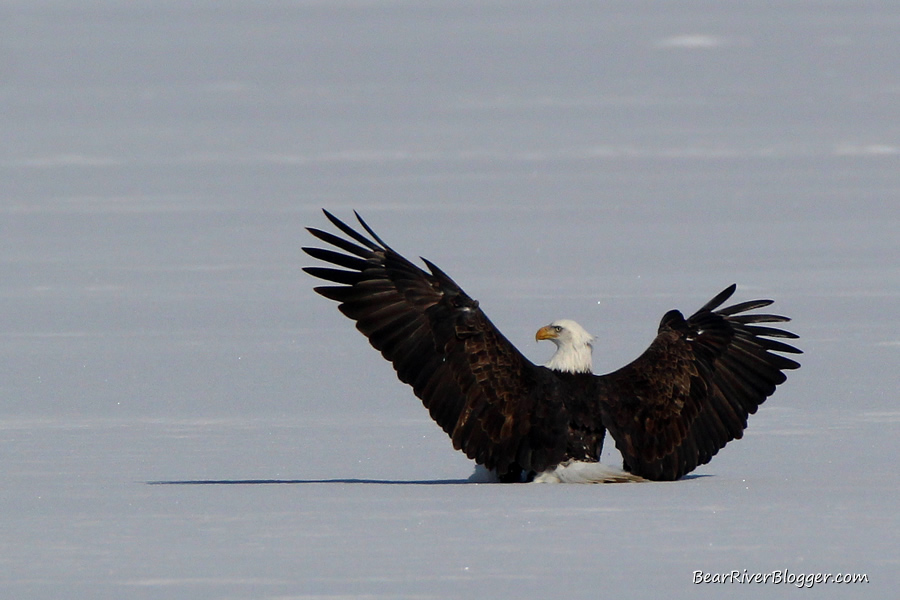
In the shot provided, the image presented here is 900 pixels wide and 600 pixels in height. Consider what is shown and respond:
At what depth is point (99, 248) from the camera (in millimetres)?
13234

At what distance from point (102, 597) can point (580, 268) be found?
8.23 m

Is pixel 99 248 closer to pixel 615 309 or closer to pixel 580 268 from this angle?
pixel 580 268

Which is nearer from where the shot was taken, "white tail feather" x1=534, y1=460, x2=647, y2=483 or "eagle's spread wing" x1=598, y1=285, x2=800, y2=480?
"white tail feather" x1=534, y1=460, x2=647, y2=483

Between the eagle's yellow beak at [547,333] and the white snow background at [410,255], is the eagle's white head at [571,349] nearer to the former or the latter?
the eagle's yellow beak at [547,333]

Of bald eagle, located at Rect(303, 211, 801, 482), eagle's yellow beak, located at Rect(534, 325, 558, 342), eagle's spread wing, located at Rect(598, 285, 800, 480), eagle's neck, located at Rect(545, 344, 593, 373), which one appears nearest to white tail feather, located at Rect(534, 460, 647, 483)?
bald eagle, located at Rect(303, 211, 801, 482)

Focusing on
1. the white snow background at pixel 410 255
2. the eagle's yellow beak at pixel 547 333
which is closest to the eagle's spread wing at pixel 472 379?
the eagle's yellow beak at pixel 547 333

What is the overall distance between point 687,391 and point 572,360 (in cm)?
41

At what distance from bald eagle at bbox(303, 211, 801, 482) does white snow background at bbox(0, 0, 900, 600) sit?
0.22 meters

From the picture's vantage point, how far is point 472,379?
19.8 ft

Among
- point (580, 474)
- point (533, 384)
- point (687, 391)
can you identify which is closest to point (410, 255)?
point (687, 391)

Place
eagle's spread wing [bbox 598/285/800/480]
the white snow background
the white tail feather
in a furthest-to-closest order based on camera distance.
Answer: eagle's spread wing [bbox 598/285/800/480]
the white tail feather
the white snow background

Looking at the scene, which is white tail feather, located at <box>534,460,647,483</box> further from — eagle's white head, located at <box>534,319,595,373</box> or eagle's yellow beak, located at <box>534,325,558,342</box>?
eagle's yellow beak, located at <box>534,325,558,342</box>

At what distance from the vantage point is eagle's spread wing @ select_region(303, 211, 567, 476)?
603 centimetres

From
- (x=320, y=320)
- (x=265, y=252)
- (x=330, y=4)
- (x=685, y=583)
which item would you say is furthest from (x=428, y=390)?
(x=330, y=4)
